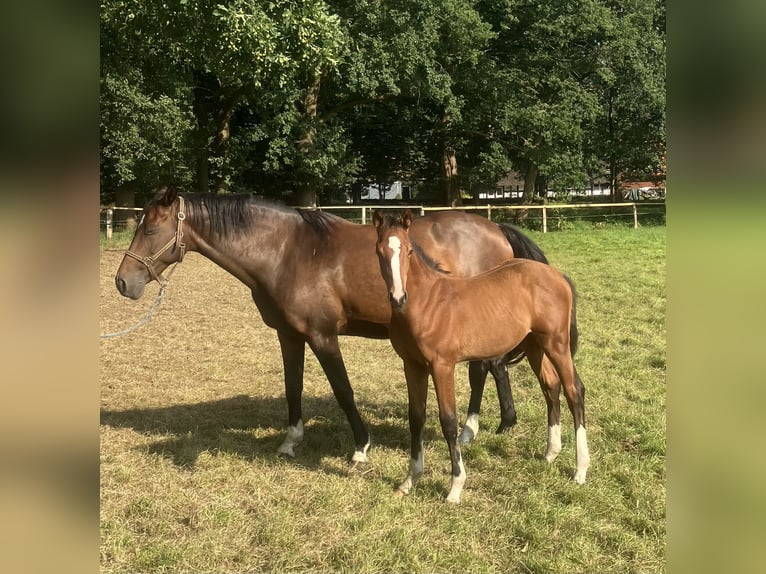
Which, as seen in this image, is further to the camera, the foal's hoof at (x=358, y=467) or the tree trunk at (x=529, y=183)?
the tree trunk at (x=529, y=183)

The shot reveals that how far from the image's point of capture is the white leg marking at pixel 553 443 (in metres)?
3.97

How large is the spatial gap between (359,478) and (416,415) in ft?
2.10

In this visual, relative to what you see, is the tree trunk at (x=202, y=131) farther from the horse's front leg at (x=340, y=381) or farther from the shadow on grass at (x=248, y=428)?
the horse's front leg at (x=340, y=381)

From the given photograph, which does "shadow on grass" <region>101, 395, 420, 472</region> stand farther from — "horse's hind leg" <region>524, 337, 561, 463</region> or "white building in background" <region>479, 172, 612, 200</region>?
"white building in background" <region>479, 172, 612, 200</region>

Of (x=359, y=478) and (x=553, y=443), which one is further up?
(x=553, y=443)

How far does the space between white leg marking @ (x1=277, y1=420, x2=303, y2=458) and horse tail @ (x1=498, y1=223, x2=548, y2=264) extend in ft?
7.78

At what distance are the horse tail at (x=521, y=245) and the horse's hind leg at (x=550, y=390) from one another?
3.29 feet

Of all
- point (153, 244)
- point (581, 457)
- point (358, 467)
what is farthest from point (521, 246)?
point (153, 244)

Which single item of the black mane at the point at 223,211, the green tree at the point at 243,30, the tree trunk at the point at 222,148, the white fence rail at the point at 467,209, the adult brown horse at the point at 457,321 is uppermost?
the tree trunk at the point at 222,148

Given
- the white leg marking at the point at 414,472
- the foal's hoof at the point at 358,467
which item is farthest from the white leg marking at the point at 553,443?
the foal's hoof at the point at 358,467

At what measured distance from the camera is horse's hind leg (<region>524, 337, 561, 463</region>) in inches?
157

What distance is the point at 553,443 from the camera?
3.98 m

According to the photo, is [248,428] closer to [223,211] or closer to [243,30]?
[223,211]

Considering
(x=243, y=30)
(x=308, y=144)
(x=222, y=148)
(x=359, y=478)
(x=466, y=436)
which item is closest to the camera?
(x=359, y=478)
